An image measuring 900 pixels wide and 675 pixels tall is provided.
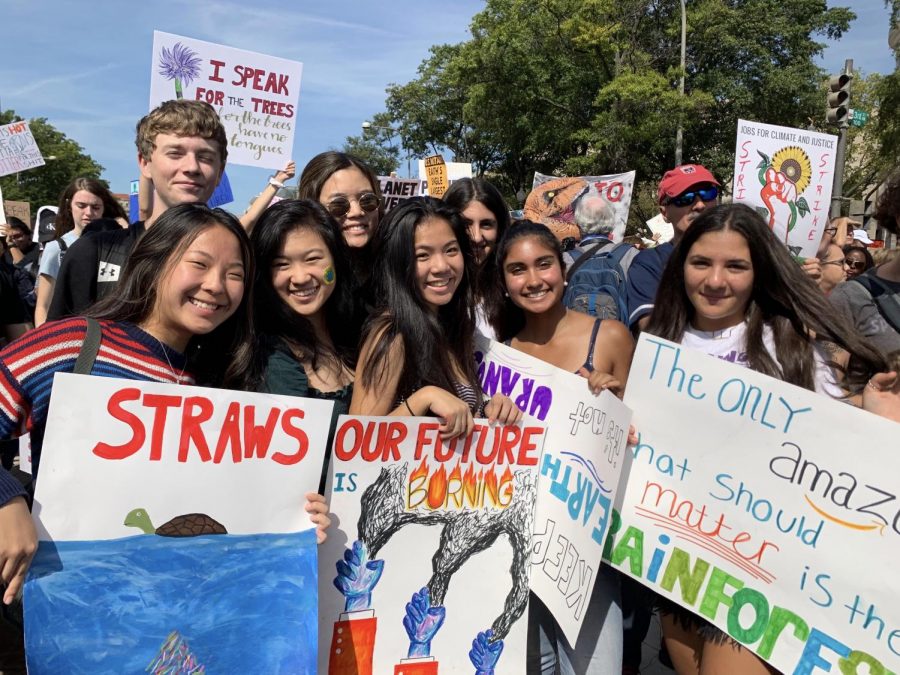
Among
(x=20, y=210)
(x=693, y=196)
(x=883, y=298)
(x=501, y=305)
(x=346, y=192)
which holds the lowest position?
(x=501, y=305)

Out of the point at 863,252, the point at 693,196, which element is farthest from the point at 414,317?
the point at 863,252

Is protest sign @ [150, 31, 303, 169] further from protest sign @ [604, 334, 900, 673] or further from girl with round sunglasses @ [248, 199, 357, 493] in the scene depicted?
protest sign @ [604, 334, 900, 673]

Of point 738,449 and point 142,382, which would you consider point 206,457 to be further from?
point 738,449

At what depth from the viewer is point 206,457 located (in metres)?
1.89

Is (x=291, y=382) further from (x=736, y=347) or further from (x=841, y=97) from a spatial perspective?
(x=841, y=97)

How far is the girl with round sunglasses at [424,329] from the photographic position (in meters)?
2.31

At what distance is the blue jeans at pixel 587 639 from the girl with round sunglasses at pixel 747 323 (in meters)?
0.18

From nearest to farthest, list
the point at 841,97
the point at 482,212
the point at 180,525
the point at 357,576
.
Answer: the point at 180,525
the point at 357,576
the point at 482,212
the point at 841,97

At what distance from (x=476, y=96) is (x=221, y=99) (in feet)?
84.0

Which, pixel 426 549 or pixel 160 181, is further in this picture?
pixel 160 181

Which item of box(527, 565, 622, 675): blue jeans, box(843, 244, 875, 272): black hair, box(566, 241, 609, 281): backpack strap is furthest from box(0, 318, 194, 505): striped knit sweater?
box(843, 244, 875, 272): black hair

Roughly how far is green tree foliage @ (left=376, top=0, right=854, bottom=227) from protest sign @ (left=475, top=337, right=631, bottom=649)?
24.3m

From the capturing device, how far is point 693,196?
378 cm

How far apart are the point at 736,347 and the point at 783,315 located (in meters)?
0.19
